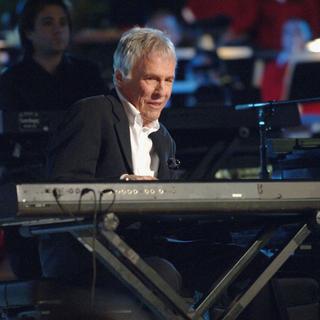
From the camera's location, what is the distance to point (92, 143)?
12.9 ft

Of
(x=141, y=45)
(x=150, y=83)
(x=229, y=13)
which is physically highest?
(x=229, y=13)

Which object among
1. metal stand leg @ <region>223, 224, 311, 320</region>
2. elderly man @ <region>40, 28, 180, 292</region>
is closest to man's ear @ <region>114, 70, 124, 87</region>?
elderly man @ <region>40, 28, 180, 292</region>

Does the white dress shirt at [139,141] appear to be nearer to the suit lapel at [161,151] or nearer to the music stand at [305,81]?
the suit lapel at [161,151]

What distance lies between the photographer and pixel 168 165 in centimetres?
427

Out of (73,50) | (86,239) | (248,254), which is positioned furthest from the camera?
(73,50)

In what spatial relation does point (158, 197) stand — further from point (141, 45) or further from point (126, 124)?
point (141, 45)

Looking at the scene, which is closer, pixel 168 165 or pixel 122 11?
pixel 168 165

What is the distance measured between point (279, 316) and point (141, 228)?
2.00 ft

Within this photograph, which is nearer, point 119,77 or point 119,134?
point 119,134

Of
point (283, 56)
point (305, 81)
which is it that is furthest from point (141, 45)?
point (283, 56)

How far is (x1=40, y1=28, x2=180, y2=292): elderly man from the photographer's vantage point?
12.8 feet

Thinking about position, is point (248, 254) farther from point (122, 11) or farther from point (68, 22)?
point (122, 11)

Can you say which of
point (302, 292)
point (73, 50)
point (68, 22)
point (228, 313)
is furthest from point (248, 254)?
point (73, 50)

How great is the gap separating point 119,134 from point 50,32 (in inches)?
71.6
